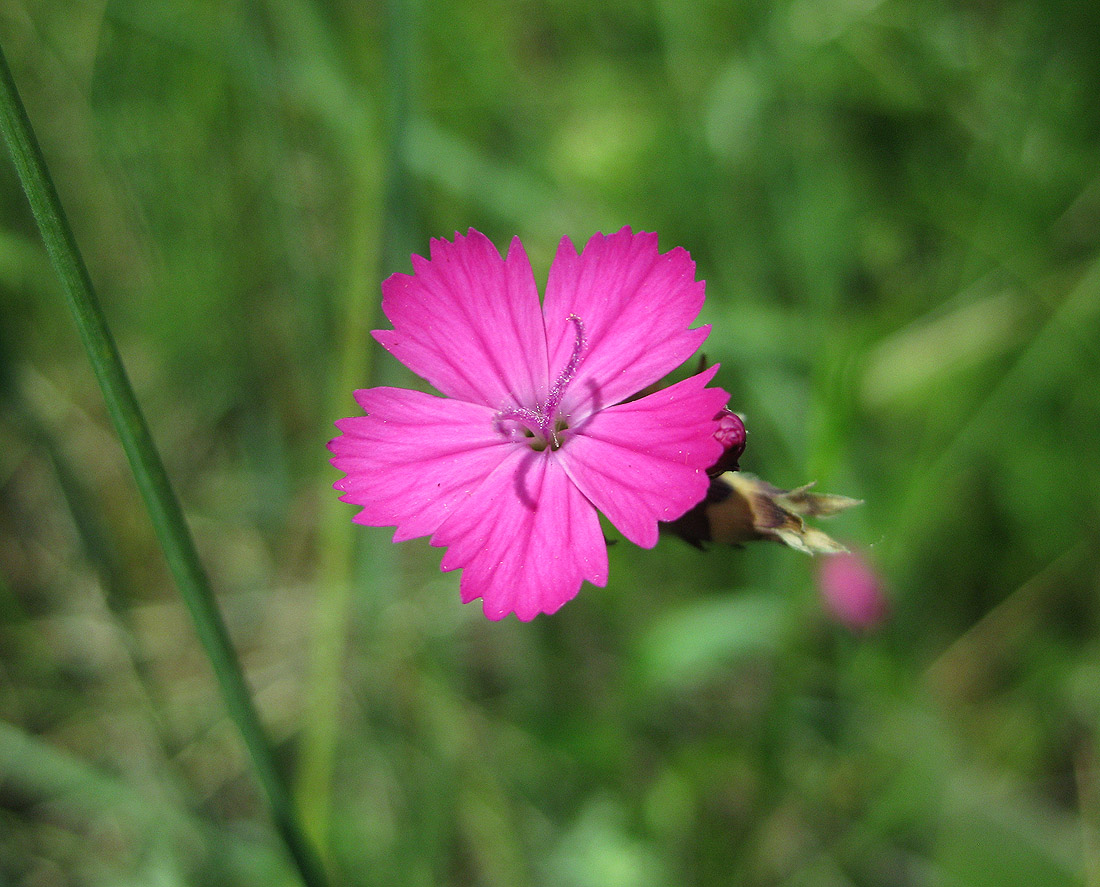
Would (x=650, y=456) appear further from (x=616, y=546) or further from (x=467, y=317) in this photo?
(x=616, y=546)

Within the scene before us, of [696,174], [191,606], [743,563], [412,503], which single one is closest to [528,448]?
[412,503]

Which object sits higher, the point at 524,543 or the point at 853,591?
the point at 853,591

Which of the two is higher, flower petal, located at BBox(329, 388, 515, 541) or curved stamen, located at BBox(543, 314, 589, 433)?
curved stamen, located at BBox(543, 314, 589, 433)

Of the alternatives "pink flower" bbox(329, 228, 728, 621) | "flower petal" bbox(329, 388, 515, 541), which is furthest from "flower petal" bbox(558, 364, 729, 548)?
"flower petal" bbox(329, 388, 515, 541)

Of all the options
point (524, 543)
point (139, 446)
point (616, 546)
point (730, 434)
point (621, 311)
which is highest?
point (621, 311)

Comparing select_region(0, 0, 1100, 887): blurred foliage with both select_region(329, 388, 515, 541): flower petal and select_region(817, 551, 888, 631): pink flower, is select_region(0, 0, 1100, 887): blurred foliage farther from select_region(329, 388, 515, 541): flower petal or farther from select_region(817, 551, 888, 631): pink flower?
select_region(329, 388, 515, 541): flower petal

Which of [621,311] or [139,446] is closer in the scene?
[139,446]

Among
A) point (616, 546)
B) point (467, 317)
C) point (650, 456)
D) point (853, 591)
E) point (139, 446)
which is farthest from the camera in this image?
point (853, 591)

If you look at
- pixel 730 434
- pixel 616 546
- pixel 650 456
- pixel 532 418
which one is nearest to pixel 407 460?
pixel 532 418
